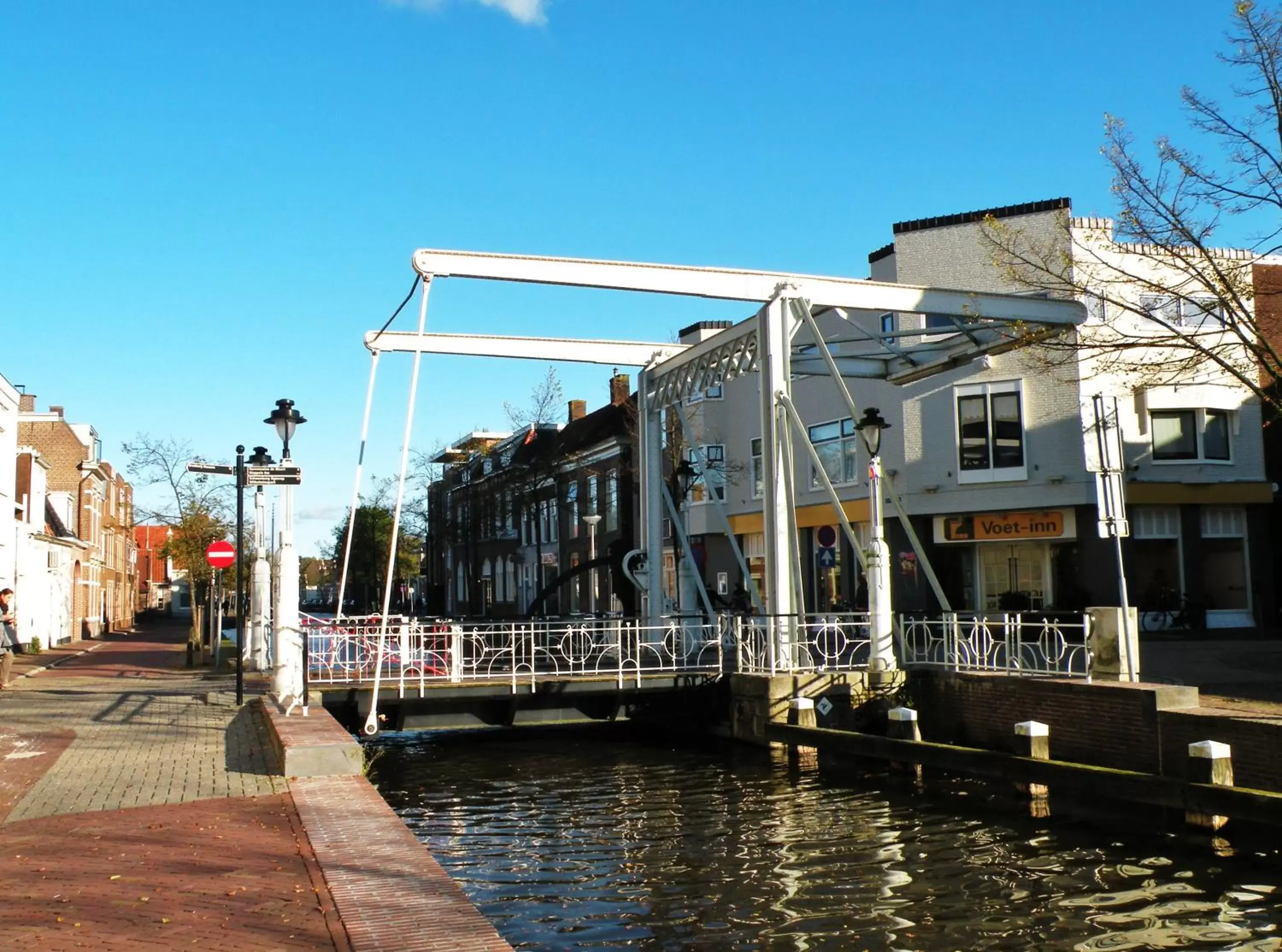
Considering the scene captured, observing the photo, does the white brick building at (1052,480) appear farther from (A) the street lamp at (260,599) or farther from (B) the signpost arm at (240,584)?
(B) the signpost arm at (240,584)

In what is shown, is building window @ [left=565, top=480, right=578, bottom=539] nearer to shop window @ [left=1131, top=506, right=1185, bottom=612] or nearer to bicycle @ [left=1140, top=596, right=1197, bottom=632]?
shop window @ [left=1131, top=506, right=1185, bottom=612]

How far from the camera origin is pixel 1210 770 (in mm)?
10531

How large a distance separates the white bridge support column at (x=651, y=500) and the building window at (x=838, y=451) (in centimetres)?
1069

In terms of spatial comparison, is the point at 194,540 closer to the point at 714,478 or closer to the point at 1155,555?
the point at 714,478

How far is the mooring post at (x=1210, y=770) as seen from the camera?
34.5 feet

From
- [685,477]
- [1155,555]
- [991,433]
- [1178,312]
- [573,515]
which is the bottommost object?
[1155,555]

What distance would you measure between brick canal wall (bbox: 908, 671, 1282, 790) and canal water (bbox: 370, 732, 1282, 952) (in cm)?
82

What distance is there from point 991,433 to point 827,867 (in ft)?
64.2

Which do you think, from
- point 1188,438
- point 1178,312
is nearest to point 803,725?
point 1178,312

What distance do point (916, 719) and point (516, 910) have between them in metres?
7.27

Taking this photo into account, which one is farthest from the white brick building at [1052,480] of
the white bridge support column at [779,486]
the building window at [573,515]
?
the building window at [573,515]

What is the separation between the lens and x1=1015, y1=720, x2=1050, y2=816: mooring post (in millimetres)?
12367

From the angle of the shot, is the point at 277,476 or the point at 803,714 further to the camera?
the point at 803,714

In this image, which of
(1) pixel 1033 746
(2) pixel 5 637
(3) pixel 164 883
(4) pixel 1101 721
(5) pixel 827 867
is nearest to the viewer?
(3) pixel 164 883
